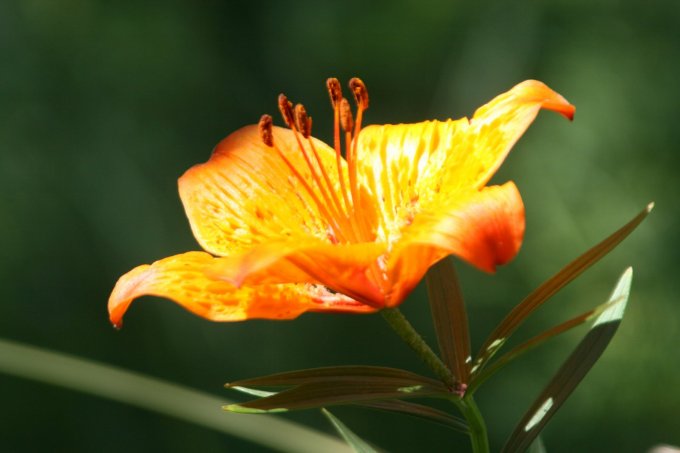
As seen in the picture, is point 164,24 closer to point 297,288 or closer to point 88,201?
point 88,201

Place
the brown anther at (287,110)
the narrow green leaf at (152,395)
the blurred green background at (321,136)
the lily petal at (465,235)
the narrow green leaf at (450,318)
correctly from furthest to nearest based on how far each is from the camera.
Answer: the blurred green background at (321,136)
the narrow green leaf at (152,395)
the brown anther at (287,110)
the narrow green leaf at (450,318)
the lily petal at (465,235)

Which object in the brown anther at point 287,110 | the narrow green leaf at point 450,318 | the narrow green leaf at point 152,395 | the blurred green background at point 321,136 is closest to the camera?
the narrow green leaf at point 450,318

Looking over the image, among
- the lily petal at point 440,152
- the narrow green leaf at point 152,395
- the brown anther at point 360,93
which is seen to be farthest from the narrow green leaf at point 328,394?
the narrow green leaf at point 152,395

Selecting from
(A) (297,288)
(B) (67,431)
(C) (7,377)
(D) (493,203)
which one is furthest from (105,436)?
(D) (493,203)

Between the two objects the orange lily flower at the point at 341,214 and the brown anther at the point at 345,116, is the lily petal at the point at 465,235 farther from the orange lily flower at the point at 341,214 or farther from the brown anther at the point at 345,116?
the brown anther at the point at 345,116

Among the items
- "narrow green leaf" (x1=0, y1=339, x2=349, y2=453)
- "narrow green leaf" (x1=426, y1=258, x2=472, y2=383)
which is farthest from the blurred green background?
"narrow green leaf" (x1=426, y1=258, x2=472, y2=383)

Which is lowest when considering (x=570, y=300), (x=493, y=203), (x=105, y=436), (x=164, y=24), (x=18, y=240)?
(x=105, y=436)
